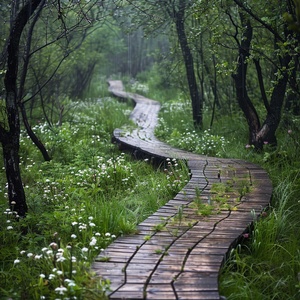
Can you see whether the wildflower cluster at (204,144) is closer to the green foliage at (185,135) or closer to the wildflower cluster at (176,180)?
the green foliage at (185,135)

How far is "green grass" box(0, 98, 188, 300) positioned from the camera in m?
3.78

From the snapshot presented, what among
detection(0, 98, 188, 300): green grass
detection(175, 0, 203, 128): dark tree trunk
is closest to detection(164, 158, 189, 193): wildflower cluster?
detection(0, 98, 188, 300): green grass

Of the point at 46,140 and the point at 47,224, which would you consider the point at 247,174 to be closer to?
the point at 47,224

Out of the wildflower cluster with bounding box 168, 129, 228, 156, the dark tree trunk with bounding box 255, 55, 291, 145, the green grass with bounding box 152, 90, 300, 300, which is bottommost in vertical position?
the green grass with bounding box 152, 90, 300, 300

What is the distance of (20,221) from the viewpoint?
5238mm

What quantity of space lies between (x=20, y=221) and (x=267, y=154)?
14.0 feet

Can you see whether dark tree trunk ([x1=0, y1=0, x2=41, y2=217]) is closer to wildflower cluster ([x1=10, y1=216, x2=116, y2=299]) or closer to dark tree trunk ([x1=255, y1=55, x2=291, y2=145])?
wildflower cluster ([x1=10, y1=216, x2=116, y2=299])

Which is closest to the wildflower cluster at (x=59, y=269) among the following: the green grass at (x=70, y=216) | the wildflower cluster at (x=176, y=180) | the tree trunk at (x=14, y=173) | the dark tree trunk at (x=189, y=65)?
the green grass at (x=70, y=216)

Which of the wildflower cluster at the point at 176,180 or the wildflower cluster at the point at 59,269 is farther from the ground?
the wildflower cluster at the point at 176,180

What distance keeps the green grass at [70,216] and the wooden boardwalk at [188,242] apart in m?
0.19

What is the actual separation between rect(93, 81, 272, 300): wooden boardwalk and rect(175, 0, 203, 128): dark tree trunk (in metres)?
4.55

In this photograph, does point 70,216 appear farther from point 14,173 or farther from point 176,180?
point 176,180

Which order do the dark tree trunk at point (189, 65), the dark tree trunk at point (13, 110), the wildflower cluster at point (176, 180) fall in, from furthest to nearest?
the dark tree trunk at point (189, 65)
the wildflower cluster at point (176, 180)
the dark tree trunk at point (13, 110)

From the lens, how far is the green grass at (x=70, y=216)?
3.78 meters
